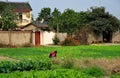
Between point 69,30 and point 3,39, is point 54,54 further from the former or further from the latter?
point 69,30

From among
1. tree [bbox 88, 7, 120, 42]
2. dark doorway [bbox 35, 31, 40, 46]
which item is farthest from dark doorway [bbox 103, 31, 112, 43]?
dark doorway [bbox 35, 31, 40, 46]

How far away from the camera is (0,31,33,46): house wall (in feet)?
154

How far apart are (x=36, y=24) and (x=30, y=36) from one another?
46.8ft

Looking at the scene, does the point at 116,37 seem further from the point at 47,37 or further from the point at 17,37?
the point at 17,37

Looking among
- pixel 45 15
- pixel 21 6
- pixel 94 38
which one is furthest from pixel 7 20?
pixel 45 15

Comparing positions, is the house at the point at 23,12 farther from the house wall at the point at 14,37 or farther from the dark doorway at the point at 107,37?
the house wall at the point at 14,37

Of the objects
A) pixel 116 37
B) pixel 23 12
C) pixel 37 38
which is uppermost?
pixel 23 12

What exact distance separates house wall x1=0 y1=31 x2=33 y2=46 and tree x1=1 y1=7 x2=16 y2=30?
233 inches

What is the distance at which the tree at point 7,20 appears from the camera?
53.6 metres

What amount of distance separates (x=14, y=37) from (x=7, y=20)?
6881mm

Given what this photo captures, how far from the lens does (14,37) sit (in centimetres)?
4744

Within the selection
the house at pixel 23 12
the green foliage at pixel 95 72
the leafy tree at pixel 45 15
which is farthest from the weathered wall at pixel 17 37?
the leafy tree at pixel 45 15

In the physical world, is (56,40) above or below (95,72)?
above

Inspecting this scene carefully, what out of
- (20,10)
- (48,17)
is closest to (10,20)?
(20,10)
